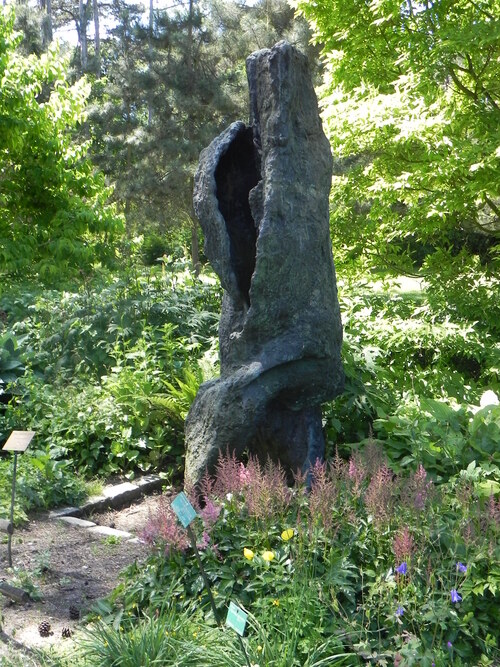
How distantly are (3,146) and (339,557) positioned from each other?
6.41 m

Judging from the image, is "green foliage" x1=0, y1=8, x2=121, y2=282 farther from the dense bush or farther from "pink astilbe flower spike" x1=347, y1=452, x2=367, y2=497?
Answer: "pink astilbe flower spike" x1=347, y1=452, x2=367, y2=497

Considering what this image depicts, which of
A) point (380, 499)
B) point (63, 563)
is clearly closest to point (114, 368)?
point (63, 563)

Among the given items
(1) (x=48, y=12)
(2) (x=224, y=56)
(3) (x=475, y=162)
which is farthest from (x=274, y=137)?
(1) (x=48, y=12)

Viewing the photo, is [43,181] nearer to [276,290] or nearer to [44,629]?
[276,290]

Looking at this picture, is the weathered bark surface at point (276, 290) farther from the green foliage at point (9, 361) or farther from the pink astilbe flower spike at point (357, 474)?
the green foliage at point (9, 361)

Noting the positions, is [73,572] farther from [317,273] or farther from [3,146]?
[3,146]

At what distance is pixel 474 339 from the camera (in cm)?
751

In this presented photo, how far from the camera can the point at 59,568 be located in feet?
14.2

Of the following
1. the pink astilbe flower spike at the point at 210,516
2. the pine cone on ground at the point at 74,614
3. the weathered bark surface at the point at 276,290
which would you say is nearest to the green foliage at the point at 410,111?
the weathered bark surface at the point at 276,290

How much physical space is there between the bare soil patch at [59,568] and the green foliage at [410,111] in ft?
14.3

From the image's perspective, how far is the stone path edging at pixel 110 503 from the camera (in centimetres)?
499

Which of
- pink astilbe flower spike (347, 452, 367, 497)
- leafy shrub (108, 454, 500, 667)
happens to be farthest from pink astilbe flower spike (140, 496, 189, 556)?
pink astilbe flower spike (347, 452, 367, 497)

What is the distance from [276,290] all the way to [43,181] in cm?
554

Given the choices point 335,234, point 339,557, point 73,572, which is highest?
point 335,234
